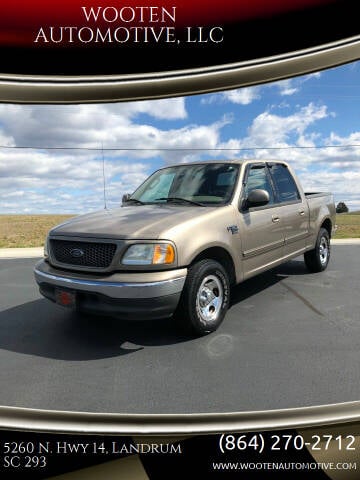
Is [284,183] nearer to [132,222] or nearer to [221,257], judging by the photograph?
[221,257]

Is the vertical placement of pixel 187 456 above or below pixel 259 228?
below

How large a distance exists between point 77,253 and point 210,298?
1476 mm

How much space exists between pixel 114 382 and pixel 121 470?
101 centimetres

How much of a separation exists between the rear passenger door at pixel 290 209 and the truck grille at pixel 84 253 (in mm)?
2696

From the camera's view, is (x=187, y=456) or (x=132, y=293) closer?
(x=187, y=456)

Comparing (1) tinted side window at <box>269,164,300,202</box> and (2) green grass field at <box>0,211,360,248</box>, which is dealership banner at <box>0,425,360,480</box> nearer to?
(1) tinted side window at <box>269,164,300,202</box>

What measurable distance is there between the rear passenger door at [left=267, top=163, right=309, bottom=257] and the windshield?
101 centimetres

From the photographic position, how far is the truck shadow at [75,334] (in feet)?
12.6

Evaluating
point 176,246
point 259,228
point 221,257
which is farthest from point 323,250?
point 176,246

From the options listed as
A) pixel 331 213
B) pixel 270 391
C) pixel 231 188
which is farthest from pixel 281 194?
pixel 270 391

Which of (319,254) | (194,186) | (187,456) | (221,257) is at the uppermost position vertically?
(194,186)

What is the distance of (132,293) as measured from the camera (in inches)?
138

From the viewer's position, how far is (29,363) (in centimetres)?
361

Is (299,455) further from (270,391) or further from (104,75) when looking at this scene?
(104,75)
